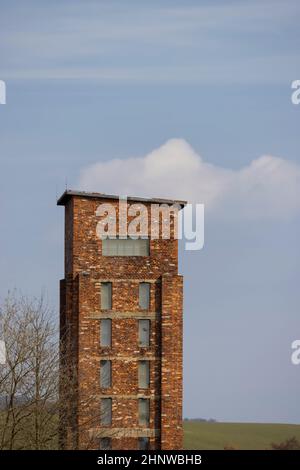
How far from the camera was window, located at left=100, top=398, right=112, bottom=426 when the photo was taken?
88.0m

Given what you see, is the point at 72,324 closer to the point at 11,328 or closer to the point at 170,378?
the point at 170,378

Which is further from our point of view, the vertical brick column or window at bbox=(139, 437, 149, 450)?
the vertical brick column

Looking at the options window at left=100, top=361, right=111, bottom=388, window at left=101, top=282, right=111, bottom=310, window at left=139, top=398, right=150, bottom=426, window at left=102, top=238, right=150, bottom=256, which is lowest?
window at left=139, top=398, right=150, bottom=426

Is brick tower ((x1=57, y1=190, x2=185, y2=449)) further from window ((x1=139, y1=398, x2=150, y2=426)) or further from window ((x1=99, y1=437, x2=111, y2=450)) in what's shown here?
window ((x1=99, y1=437, x2=111, y2=450))

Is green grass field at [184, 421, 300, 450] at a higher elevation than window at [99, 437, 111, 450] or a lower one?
lower

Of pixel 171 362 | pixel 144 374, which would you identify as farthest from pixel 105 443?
pixel 171 362

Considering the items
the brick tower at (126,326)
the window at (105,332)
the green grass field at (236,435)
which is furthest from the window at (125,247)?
the green grass field at (236,435)

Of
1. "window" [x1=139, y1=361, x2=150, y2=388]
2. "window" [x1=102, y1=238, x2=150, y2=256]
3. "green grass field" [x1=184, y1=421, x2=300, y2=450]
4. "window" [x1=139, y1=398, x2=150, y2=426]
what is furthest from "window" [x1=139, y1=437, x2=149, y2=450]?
"green grass field" [x1=184, y1=421, x2=300, y2=450]

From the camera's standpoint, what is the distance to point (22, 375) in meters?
74.9

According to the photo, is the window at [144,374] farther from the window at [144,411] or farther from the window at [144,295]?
the window at [144,295]

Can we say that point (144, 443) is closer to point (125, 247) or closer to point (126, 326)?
→ point (126, 326)

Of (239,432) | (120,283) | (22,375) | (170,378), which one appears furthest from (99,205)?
(239,432)

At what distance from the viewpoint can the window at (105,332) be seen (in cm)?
8894

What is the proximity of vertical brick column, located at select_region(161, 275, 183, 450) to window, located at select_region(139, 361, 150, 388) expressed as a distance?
0.96 meters
